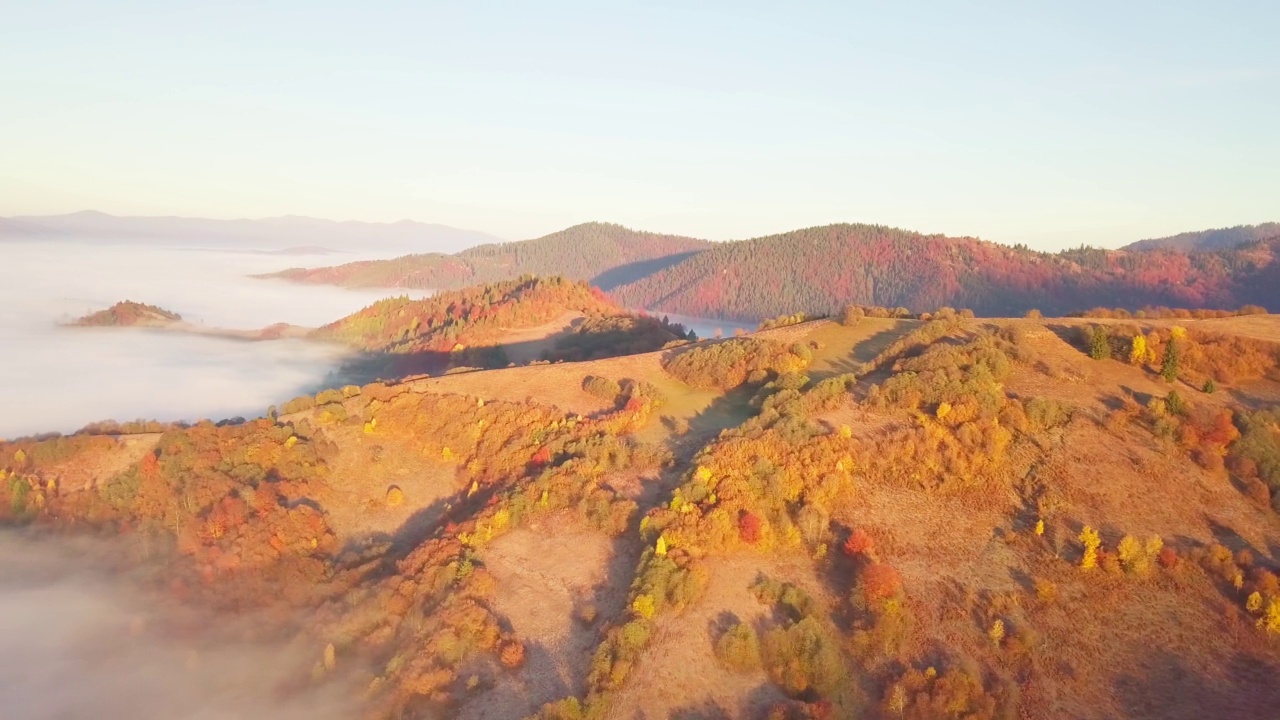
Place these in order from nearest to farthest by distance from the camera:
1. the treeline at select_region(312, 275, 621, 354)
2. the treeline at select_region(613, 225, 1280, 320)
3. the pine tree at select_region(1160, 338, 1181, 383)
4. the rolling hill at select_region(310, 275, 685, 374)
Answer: the pine tree at select_region(1160, 338, 1181, 383), the rolling hill at select_region(310, 275, 685, 374), the treeline at select_region(312, 275, 621, 354), the treeline at select_region(613, 225, 1280, 320)

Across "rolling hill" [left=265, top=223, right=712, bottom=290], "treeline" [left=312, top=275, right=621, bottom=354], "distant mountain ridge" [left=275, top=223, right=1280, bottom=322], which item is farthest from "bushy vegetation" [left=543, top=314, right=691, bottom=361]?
"rolling hill" [left=265, top=223, right=712, bottom=290]

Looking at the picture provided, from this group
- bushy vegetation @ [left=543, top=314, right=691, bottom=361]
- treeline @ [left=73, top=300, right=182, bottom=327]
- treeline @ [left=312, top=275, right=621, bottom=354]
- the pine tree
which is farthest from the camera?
treeline @ [left=73, top=300, right=182, bottom=327]

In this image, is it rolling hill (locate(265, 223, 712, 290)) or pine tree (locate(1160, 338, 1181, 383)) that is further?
rolling hill (locate(265, 223, 712, 290))

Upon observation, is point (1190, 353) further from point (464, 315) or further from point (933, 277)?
point (933, 277)

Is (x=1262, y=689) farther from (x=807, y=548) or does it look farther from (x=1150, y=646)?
(x=807, y=548)

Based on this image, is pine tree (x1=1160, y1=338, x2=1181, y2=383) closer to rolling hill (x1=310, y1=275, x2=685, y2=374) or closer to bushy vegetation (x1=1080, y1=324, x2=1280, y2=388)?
bushy vegetation (x1=1080, y1=324, x2=1280, y2=388)

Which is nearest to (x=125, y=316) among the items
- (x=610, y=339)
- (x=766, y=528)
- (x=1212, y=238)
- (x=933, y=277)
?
(x=610, y=339)

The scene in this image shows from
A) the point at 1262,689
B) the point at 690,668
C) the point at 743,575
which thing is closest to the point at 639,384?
the point at 743,575
